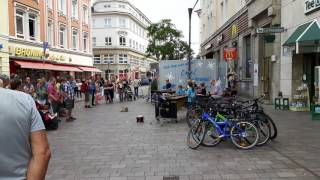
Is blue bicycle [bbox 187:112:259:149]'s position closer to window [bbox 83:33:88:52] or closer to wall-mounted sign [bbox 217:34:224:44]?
wall-mounted sign [bbox 217:34:224:44]

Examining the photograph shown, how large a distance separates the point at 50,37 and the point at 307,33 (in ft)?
88.9

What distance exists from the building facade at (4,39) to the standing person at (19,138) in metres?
24.9

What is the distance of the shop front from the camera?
43.9 feet

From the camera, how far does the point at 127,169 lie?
6.55m

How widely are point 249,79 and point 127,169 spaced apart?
16.6 metres

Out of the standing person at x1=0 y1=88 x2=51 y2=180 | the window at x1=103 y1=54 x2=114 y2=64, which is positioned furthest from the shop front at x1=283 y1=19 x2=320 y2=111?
the window at x1=103 y1=54 x2=114 y2=64

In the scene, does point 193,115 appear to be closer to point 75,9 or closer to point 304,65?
point 304,65

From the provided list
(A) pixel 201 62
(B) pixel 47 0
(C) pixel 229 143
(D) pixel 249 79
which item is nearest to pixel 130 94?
(A) pixel 201 62

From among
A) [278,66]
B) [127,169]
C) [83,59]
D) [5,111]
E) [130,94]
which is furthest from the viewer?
[83,59]

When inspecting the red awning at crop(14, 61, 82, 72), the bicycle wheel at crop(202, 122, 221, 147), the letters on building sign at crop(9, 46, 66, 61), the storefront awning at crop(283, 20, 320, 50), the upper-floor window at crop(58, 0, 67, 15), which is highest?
the upper-floor window at crop(58, 0, 67, 15)

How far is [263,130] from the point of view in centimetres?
845

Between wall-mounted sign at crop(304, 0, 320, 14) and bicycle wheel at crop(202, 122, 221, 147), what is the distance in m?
7.07

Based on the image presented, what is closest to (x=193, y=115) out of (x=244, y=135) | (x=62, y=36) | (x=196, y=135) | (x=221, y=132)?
(x=196, y=135)

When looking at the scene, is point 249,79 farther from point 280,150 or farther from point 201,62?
point 280,150
